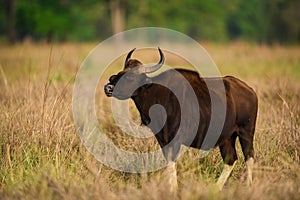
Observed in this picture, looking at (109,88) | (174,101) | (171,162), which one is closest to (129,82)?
(109,88)

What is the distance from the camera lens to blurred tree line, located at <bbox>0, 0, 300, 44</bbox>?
1369 inches

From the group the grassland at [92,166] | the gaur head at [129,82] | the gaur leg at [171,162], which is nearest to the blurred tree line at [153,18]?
the grassland at [92,166]

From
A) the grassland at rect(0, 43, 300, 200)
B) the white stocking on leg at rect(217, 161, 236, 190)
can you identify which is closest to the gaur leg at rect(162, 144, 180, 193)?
the grassland at rect(0, 43, 300, 200)

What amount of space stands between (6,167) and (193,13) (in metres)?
37.9

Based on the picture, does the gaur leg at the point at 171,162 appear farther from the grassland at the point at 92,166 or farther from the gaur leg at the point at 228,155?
the gaur leg at the point at 228,155

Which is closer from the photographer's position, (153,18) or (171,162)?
(171,162)

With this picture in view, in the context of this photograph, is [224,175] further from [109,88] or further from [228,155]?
[109,88]

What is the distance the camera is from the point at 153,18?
125 ft

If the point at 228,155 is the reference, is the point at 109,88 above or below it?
above

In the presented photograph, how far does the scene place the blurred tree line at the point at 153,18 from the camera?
34.8 metres

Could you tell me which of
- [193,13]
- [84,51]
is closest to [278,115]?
[84,51]

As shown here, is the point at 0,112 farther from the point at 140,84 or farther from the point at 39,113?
the point at 140,84

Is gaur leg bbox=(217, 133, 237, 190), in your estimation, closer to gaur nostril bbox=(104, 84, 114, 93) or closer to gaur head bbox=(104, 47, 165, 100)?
gaur head bbox=(104, 47, 165, 100)

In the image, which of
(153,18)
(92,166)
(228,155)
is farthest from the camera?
(153,18)
